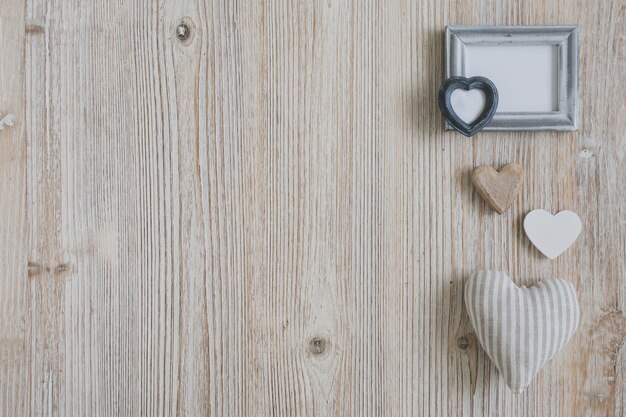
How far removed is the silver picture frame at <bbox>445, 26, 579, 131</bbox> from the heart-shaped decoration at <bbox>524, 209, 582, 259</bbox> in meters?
0.12

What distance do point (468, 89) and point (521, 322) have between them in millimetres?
319

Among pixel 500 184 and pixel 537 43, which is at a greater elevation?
pixel 537 43

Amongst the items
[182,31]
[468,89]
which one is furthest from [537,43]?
[182,31]

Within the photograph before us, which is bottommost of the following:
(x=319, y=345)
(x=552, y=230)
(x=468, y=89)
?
(x=319, y=345)

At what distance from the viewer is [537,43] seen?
2.41 feet

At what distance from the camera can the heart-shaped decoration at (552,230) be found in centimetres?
75

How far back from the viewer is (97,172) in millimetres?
777

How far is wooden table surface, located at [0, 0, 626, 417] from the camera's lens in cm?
76

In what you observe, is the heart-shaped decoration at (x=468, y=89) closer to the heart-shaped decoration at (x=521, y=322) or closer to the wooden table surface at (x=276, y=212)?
the wooden table surface at (x=276, y=212)

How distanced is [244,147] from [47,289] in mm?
358

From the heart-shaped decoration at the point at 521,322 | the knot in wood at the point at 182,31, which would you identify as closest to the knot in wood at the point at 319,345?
the heart-shaped decoration at the point at 521,322

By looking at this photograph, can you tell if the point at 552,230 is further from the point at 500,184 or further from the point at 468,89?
the point at 468,89

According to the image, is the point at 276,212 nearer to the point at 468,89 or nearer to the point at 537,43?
the point at 468,89

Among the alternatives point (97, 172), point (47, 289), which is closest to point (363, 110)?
point (97, 172)
